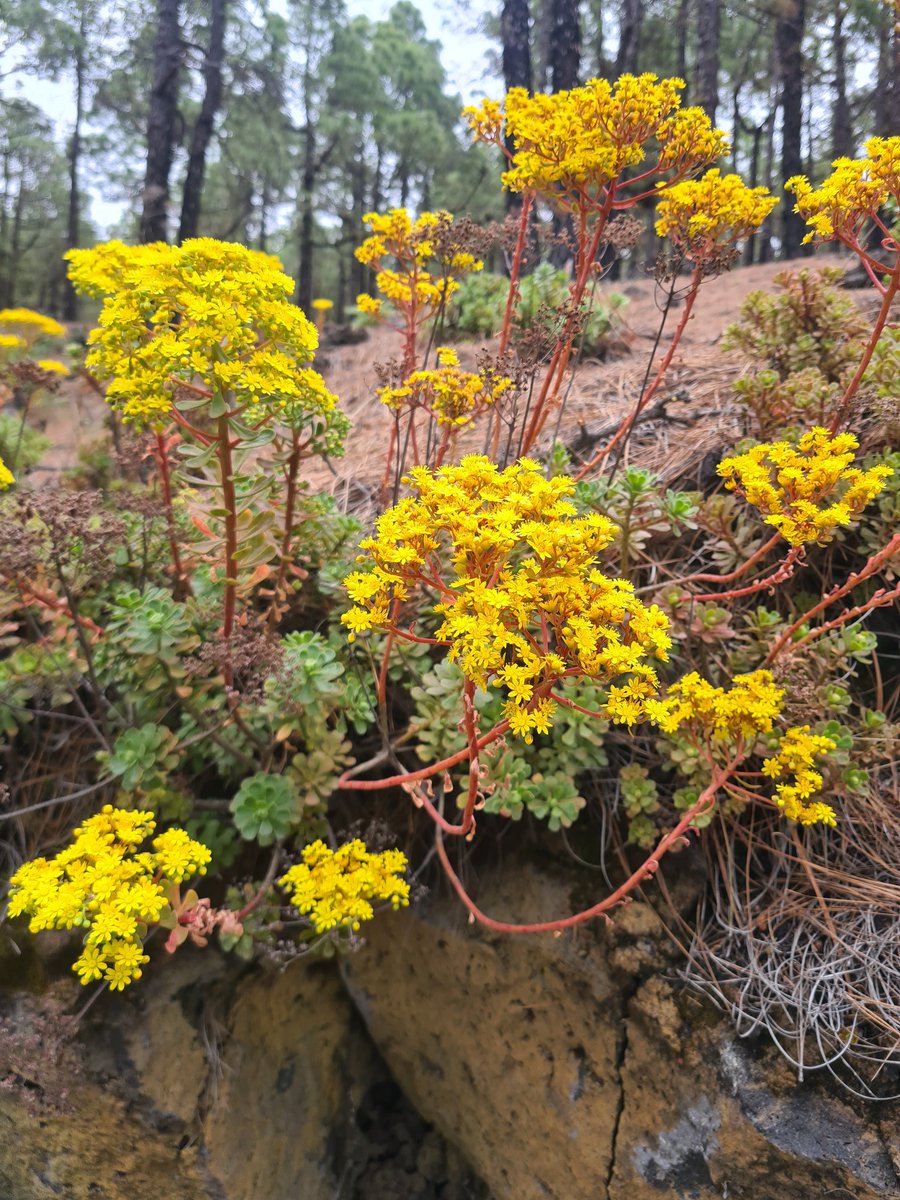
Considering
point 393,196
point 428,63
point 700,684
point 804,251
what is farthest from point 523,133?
point 393,196

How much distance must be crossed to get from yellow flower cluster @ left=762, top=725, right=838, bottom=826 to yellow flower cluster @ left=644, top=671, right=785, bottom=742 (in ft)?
0.31

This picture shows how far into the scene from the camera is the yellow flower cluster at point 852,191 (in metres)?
1.69

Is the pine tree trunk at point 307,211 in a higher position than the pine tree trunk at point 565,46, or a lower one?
higher

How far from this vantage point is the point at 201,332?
1.44m

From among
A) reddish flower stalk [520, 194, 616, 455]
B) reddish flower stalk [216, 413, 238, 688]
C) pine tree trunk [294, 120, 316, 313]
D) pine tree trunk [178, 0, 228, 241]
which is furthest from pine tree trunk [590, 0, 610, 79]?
reddish flower stalk [216, 413, 238, 688]

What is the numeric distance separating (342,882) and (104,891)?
0.54 metres

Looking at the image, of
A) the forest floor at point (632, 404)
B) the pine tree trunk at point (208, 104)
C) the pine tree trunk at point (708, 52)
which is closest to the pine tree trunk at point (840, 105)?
the pine tree trunk at point (708, 52)

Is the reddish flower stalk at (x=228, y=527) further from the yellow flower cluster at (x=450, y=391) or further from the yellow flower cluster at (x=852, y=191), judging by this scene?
the yellow flower cluster at (x=852, y=191)

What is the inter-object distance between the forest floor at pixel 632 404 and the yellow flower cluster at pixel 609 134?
0.42 metres

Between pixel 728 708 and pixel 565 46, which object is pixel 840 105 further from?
pixel 728 708

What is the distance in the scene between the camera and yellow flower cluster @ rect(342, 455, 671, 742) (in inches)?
46.2

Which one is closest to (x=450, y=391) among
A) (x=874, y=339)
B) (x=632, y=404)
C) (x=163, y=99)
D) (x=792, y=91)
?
(x=874, y=339)

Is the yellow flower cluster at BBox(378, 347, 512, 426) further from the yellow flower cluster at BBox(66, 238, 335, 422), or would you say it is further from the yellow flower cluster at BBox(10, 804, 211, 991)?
the yellow flower cluster at BBox(10, 804, 211, 991)

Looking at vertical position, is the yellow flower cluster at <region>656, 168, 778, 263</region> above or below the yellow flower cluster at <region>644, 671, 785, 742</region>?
above
